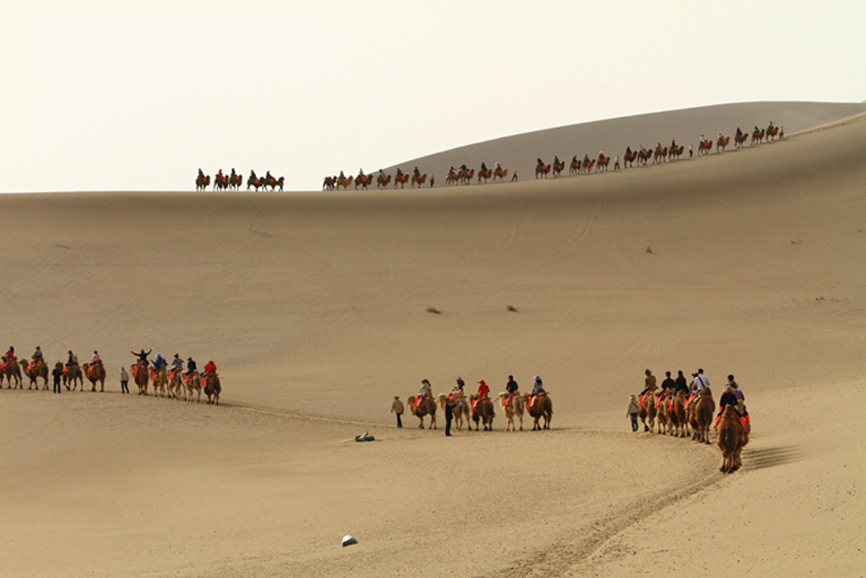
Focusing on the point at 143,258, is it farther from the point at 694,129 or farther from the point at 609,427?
the point at 694,129

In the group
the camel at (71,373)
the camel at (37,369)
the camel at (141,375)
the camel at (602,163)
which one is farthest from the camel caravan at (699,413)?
the camel at (602,163)

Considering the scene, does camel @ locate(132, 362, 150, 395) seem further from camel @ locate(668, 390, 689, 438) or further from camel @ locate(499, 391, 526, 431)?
camel @ locate(668, 390, 689, 438)

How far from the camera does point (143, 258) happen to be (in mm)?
45656

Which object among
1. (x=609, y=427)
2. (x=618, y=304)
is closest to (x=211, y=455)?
(x=609, y=427)

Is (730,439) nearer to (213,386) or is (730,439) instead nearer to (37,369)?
(213,386)

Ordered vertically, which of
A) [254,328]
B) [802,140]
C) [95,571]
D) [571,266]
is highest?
[802,140]

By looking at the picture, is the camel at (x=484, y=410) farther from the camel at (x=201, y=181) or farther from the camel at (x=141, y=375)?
the camel at (x=201, y=181)

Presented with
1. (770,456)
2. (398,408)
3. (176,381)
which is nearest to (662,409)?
(770,456)

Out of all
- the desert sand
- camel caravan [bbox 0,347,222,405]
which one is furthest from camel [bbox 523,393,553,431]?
camel caravan [bbox 0,347,222,405]

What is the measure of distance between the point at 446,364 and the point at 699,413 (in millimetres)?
14041

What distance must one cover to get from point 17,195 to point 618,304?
37648 mm

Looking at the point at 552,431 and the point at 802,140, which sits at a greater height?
the point at 802,140

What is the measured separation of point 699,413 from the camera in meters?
19.2

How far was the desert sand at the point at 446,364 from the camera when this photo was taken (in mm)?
12258
